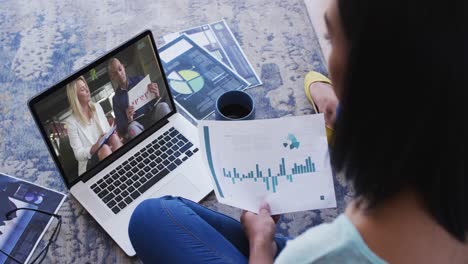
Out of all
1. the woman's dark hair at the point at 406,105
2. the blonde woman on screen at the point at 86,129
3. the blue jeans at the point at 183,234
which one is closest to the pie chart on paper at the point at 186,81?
the blonde woman on screen at the point at 86,129

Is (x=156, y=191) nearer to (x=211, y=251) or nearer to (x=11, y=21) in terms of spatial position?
(x=211, y=251)

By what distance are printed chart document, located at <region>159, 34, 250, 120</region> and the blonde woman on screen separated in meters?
0.23

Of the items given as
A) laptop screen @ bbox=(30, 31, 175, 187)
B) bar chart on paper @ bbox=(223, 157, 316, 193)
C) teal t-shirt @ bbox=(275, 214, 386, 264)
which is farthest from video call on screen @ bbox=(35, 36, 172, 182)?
teal t-shirt @ bbox=(275, 214, 386, 264)

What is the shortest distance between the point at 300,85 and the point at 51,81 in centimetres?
63

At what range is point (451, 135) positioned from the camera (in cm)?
47

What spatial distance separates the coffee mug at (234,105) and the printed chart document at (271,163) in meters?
0.08

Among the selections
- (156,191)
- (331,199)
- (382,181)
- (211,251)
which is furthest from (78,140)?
(382,181)

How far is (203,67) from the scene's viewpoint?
123 centimetres

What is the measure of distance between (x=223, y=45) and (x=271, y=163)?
18.5 inches

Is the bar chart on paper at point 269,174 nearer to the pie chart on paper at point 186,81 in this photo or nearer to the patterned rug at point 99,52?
the patterned rug at point 99,52

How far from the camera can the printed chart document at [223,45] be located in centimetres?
124

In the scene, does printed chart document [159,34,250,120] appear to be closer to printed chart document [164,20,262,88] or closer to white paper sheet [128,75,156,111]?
printed chart document [164,20,262,88]

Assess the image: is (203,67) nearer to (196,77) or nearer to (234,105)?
(196,77)

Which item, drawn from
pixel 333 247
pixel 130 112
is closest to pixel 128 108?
pixel 130 112
